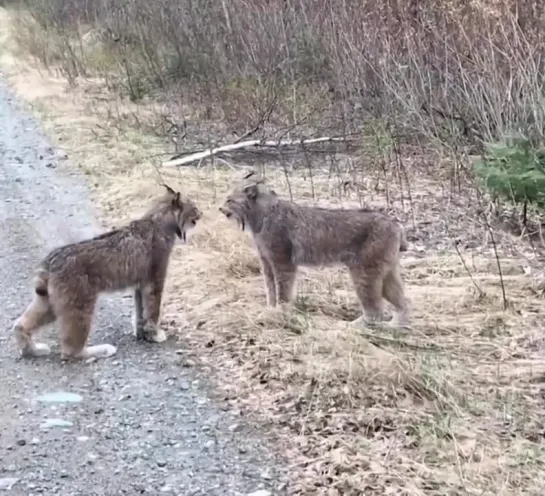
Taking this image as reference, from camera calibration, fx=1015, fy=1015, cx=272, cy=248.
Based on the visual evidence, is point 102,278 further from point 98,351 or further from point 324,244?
point 324,244

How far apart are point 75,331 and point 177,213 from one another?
123 cm

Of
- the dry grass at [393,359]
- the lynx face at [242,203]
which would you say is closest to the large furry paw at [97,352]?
the dry grass at [393,359]

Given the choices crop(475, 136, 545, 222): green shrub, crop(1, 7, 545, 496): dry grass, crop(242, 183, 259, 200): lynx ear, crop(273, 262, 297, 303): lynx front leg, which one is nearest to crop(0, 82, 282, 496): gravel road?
crop(1, 7, 545, 496): dry grass

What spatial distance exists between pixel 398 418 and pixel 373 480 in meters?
0.67

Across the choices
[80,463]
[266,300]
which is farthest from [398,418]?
[266,300]

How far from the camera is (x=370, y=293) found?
6723 millimetres

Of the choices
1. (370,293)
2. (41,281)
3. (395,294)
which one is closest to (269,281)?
(370,293)

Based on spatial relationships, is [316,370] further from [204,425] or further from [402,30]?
[402,30]

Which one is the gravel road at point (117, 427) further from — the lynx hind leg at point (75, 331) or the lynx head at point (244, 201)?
the lynx head at point (244, 201)

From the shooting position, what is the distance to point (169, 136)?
13.6 meters

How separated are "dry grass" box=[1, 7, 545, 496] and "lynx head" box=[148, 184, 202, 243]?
1.89 feet

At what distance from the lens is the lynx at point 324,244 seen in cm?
673

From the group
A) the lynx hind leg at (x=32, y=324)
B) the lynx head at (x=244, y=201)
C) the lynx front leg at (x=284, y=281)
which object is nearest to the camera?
the lynx hind leg at (x=32, y=324)

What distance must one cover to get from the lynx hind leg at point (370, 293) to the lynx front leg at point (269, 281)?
0.64 metres
